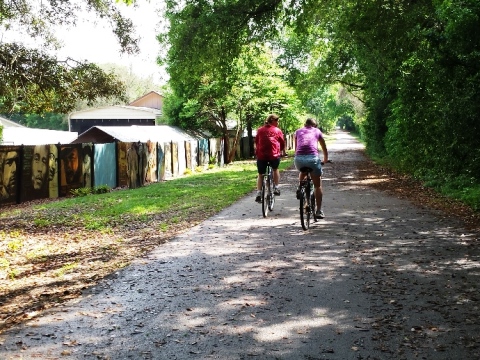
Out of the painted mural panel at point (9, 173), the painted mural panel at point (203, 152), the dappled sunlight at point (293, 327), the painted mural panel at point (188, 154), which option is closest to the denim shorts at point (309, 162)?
the dappled sunlight at point (293, 327)

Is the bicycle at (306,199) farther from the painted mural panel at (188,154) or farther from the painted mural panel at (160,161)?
the painted mural panel at (188,154)

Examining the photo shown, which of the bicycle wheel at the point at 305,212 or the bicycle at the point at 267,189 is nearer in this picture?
the bicycle wheel at the point at 305,212

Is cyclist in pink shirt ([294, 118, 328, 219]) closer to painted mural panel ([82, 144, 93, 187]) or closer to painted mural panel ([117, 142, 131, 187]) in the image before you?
painted mural panel ([82, 144, 93, 187])

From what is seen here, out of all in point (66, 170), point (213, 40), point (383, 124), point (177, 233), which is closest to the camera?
point (177, 233)

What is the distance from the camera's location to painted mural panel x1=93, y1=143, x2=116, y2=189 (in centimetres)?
1980

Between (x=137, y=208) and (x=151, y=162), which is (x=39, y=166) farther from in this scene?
(x=137, y=208)

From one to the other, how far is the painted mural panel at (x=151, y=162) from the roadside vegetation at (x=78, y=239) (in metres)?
6.91

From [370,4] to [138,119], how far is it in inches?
1518

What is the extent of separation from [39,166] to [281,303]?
14831 mm

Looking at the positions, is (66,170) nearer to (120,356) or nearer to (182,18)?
(182,18)

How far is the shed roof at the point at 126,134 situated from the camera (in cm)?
2675

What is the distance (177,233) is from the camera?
898 centimetres

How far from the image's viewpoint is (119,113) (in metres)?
50.7

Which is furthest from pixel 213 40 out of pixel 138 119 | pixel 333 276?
pixel 138 119
